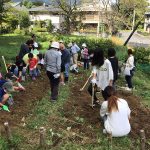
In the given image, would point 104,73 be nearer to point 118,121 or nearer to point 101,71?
point 101,71

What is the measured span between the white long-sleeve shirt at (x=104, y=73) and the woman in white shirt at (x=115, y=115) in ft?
5.00

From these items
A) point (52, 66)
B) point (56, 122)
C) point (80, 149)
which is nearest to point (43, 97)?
point (52, 66)

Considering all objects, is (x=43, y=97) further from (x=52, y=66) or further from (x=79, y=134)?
(x=79, y=134)

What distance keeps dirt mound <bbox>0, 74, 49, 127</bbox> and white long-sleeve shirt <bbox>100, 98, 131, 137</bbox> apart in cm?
227

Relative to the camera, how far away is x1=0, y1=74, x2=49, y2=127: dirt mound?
917 centimetres

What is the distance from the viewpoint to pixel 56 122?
9.10m

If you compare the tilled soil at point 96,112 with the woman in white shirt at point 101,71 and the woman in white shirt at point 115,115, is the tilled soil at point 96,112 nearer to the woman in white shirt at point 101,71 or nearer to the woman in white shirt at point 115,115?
the woman in white shirt at point 115,115

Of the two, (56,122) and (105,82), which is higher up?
(105,82)

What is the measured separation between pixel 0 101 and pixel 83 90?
437 centimetres

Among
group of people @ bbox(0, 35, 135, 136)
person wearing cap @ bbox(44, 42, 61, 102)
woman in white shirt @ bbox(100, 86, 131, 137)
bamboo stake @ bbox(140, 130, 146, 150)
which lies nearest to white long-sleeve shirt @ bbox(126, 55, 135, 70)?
group of people @ bbox(0, 35, 135, 136)

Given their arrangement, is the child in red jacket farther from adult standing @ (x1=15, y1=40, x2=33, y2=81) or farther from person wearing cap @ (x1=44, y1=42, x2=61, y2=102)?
person wearing cap @ (x1=44, y1=42, x2=61, y2=102)

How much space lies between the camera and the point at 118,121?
7.95m

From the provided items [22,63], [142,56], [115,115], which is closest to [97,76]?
[115,115]

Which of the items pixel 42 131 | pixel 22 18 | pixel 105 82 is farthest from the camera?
pixel 22 18
